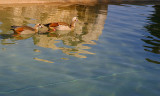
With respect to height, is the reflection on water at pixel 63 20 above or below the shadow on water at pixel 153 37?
above

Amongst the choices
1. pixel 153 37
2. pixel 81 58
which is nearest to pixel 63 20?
pixel 153 37

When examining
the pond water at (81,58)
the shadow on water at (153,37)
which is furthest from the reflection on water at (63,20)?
the shadow on water at (153,37)

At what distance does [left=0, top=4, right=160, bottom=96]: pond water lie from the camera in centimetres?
648

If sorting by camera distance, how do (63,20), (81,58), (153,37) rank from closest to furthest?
(81,58)
(153,37)
(63,20)

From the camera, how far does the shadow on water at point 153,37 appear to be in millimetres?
9487

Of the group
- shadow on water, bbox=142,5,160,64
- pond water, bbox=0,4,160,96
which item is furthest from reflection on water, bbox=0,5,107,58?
shadow on water, bbox=142,5,160,64

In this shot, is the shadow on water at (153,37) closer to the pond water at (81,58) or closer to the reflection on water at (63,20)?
the pond water at (81,58)

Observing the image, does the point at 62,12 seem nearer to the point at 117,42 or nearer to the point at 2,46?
the point at 117,42

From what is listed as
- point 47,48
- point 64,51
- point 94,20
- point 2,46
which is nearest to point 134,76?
point 64,51

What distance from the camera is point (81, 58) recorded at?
833 centimetres

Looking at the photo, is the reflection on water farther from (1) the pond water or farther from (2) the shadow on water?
(2) the shadow on water

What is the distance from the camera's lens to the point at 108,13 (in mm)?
15609

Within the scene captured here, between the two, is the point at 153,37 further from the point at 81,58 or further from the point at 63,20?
the point at 63,20

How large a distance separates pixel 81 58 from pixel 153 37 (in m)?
4.18
